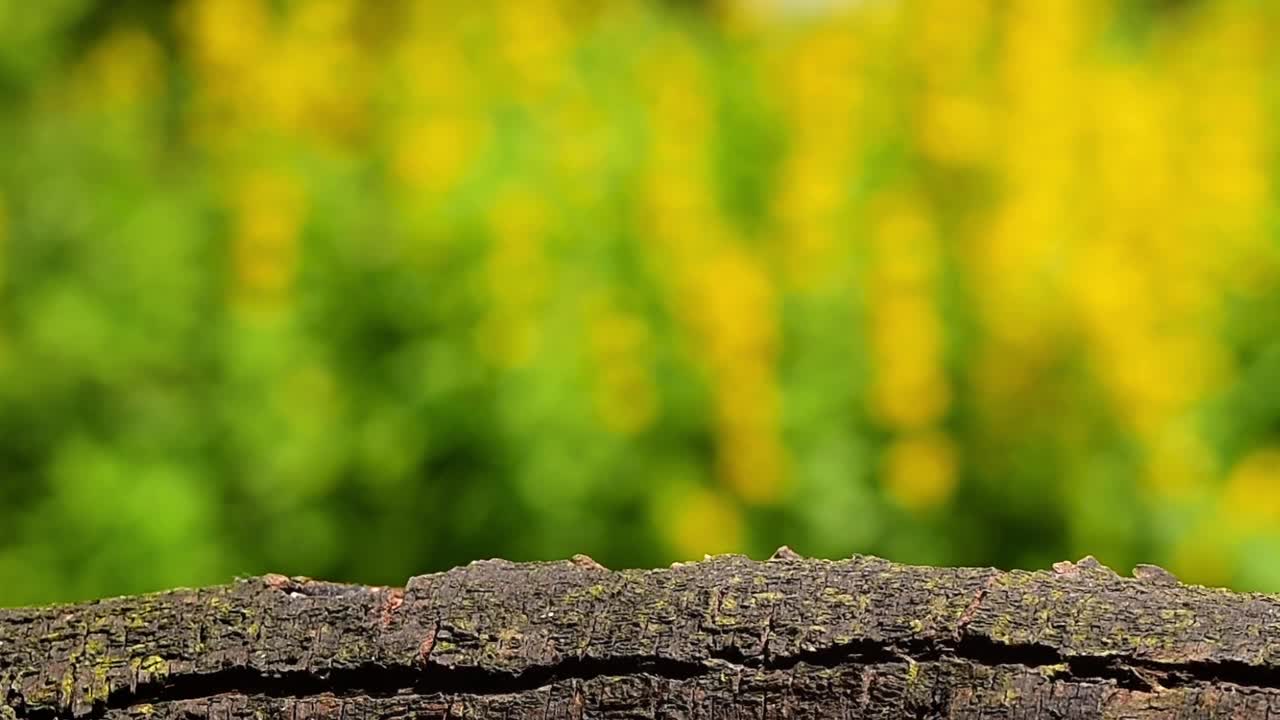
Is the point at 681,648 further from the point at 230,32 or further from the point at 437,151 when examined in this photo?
the point at 230,32

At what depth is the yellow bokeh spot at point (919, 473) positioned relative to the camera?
271cm

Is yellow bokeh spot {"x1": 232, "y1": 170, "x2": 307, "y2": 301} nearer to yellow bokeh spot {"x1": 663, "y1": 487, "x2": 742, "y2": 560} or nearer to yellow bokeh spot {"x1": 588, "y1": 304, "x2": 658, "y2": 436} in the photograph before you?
yellow bokeh spot {"x1": 588, "y1": 304, "x2": 658, "y2": 436}

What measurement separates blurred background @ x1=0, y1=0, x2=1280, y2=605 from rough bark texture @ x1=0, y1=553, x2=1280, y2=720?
1.65 metres

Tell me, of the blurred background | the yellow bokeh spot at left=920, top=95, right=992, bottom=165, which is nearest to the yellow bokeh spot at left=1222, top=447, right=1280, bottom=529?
the blurred background

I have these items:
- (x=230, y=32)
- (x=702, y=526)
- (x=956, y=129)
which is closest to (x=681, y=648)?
(x=702, y=526)

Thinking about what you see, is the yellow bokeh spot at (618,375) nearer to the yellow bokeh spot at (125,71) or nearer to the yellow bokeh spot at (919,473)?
the yellow bokeh spot at (919,473)

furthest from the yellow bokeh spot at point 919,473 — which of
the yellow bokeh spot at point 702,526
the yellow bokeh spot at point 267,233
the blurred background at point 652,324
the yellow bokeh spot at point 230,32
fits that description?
the yellow bokeh spot at point 230,32

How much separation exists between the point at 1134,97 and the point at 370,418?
1.49 meters

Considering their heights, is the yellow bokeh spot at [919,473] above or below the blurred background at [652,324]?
below

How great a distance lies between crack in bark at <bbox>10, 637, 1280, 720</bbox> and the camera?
0.96m

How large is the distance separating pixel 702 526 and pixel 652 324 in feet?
1.38

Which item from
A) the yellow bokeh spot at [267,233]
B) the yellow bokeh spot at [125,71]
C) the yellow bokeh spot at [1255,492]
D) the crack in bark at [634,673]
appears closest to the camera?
the crack in bark at [634,673]

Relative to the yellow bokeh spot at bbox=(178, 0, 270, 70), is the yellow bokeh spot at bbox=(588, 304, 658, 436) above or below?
below

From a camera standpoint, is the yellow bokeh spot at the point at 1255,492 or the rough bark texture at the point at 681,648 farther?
the yellow bokeh spot at the point at 1255,492
